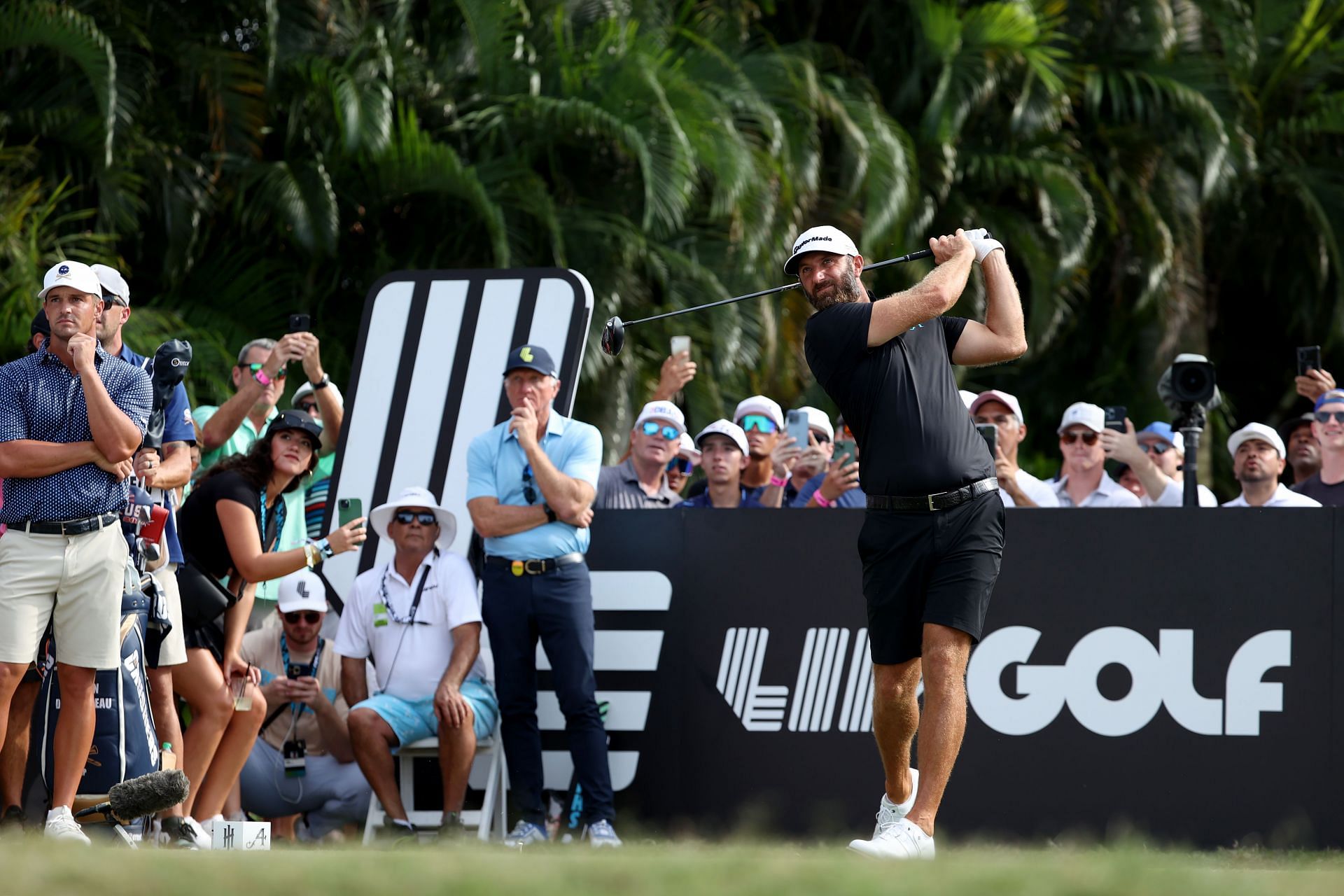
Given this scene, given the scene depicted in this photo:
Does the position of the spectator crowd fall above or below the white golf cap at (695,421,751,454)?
below

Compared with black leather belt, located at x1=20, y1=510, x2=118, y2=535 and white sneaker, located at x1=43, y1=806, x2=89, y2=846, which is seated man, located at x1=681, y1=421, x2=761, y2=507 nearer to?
black leather belt, located at x1=20, y1=510, x2=118, y2=535

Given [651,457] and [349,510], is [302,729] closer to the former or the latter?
[349,510]

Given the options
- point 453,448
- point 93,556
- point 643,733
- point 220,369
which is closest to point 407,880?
point 93,556

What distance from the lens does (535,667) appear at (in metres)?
8.43

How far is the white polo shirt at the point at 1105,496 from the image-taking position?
937 cm

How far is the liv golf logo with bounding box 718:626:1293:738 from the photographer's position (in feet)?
26.7

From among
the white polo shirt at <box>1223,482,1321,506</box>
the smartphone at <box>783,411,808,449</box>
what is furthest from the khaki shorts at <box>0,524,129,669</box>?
the white polo shirt at <box>1223,482,1321,506</box>

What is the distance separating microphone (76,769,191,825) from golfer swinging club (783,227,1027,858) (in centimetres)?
256

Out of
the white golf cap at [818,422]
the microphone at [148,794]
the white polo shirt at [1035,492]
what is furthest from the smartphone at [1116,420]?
the microphone at [148,794]

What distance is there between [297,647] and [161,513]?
1758 millimetres

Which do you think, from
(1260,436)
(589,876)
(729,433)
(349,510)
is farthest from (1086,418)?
(589,876)

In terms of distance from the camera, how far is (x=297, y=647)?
29.3ft

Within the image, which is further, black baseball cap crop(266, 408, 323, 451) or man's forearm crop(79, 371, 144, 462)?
Answer: black baseball cap crop(266, 408, 323, 451)

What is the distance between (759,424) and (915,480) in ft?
12.9
